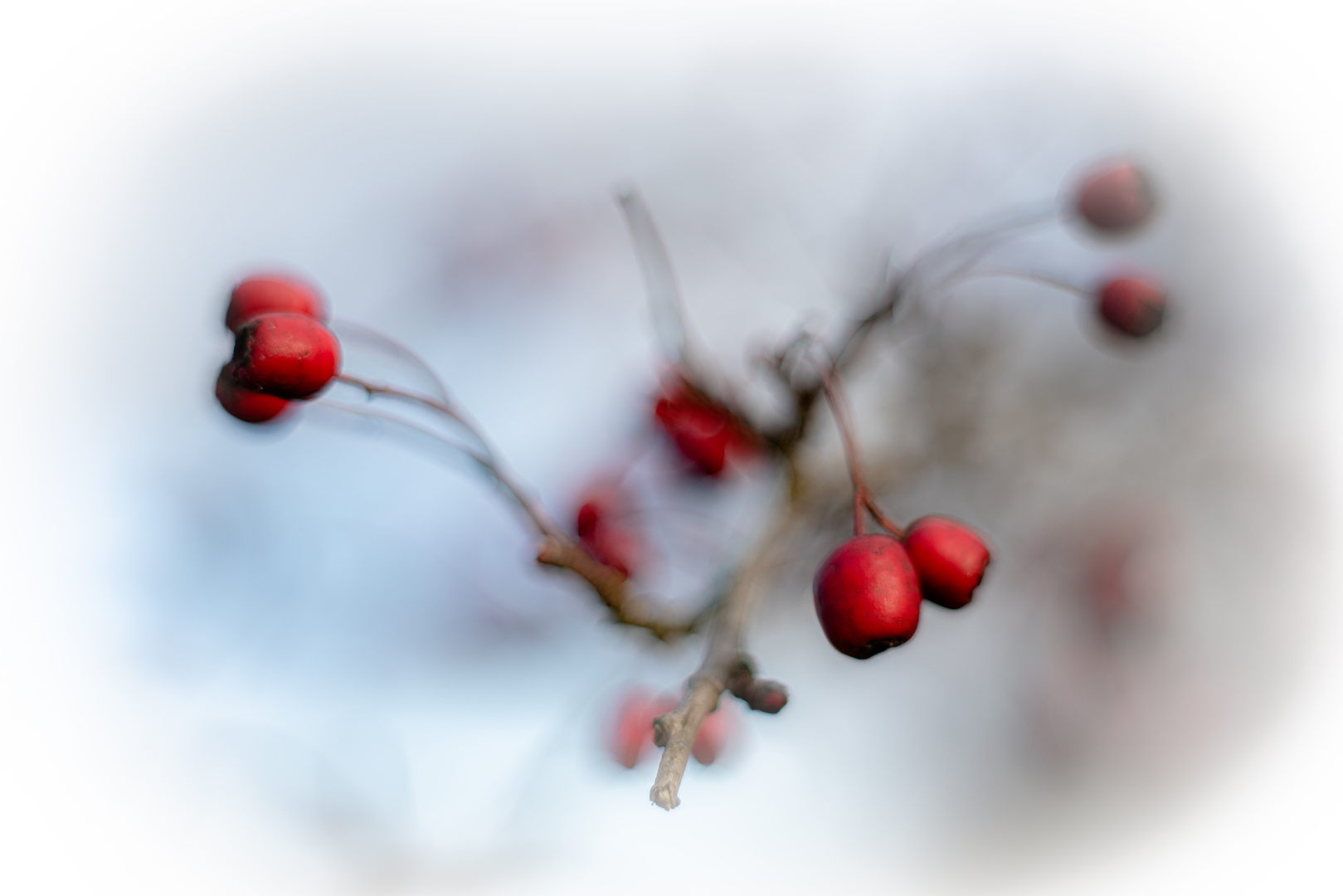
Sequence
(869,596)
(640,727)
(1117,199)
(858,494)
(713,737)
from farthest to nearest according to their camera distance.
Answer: (640,727) → (713,737) → (1117,199) → (858,494) → (869,596)

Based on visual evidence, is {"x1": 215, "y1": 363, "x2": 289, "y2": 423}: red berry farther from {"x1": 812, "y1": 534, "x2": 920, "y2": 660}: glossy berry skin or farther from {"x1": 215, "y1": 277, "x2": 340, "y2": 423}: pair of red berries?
{"x1": 812, "y1": 534, "x2": 920, "y2": 660}: glossy berry skin

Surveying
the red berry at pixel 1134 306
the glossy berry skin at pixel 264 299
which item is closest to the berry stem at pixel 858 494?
the red berry at pixel 1134 306

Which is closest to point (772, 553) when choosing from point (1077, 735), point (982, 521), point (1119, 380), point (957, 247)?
point (957, 247)

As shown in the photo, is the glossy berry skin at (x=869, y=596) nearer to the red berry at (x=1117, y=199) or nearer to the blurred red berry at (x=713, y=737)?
the blurred red berry at (x=713, y=737)

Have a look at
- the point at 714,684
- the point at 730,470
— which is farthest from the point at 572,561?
the point at 730,470

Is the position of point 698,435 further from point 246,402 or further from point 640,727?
point 246,402
